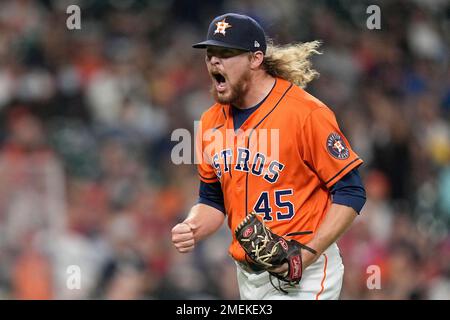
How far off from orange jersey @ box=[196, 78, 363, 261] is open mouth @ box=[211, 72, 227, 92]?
0.69ft

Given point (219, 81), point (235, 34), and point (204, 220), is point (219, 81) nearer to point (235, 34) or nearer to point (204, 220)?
point (235, 34)

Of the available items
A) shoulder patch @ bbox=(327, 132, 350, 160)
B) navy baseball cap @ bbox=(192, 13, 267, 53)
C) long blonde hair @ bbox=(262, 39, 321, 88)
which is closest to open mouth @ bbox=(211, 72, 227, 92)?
navy baseball cap @ bbox=(192, 13, 267, 53)

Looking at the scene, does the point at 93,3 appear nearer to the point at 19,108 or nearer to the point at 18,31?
the point at 18,31

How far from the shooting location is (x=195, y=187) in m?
8.07

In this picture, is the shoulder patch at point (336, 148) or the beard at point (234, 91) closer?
the shoulder patch at point (336, 148)

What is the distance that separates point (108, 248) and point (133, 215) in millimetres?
464

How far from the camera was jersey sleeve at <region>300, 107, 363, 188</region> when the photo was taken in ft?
13.3

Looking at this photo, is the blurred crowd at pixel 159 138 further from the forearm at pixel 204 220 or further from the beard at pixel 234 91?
the beard at pixel 234 91

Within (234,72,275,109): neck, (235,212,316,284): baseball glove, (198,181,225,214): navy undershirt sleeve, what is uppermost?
(234,72,275,109): neck

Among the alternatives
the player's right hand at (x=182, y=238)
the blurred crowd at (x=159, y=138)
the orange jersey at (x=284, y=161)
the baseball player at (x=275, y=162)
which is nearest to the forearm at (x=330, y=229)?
the baseball player at (x=275, y=162)

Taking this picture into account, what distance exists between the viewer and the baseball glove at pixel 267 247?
3928mm

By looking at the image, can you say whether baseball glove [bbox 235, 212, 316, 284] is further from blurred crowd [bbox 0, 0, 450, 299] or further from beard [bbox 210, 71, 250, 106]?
blurred crowd [bbox 0, 0, 450, 299]

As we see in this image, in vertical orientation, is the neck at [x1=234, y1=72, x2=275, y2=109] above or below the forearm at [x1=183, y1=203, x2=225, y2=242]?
above

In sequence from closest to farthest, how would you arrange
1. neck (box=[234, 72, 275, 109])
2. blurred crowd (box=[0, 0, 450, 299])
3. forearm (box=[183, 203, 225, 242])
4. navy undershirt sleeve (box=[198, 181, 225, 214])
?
neck (box=[234, 72, 275, 109]), forearm (box=[183, 203, 225, 242]), navy undershirt sleeve (box=[198, 181, 225, 214]), blurred crowd (box=[0, 0, 450, 299])
